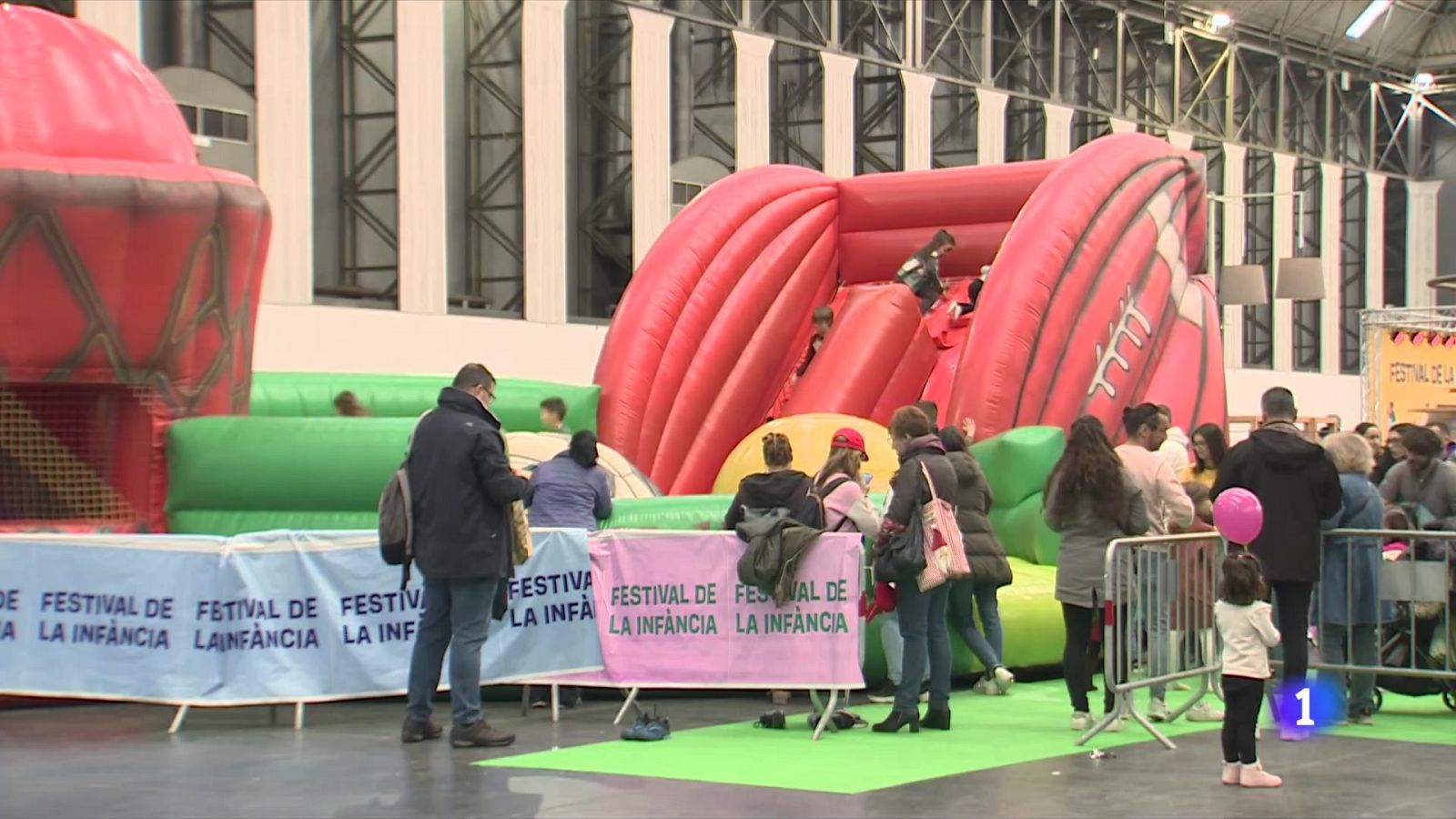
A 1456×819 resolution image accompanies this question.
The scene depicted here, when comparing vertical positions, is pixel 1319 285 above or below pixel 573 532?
above

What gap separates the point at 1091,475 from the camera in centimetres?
809

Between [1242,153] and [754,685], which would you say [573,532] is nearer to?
[754,685]

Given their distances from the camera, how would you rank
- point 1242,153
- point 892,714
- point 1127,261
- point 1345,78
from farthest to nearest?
point 1345,78
point 1242,153
point 1127,261
point 892,714

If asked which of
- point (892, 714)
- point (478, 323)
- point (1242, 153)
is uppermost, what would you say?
point (1242, 153)

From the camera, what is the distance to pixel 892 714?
8.33m

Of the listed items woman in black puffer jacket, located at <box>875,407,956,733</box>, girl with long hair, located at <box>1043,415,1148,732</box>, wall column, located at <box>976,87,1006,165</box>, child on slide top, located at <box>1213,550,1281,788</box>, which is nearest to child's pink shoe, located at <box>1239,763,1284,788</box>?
child on slide top, located at <box>1213,550,1281,788</box>

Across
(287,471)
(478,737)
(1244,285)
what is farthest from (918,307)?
(1244,285)

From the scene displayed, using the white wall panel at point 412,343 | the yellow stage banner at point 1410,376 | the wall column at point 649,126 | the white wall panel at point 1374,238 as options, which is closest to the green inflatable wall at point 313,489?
the white wall panel at point 412,343

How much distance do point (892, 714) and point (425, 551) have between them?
7.08 ft

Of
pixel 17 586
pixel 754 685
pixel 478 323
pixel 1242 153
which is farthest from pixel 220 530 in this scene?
pixel 1242 153

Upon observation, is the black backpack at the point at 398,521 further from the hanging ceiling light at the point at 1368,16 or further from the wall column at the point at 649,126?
the hanging ceiling light at the point at 1368,16

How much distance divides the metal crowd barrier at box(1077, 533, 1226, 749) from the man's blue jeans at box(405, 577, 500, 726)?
252cm

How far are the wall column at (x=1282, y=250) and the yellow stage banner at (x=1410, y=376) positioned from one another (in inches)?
438

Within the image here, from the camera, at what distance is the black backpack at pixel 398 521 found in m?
7.83
